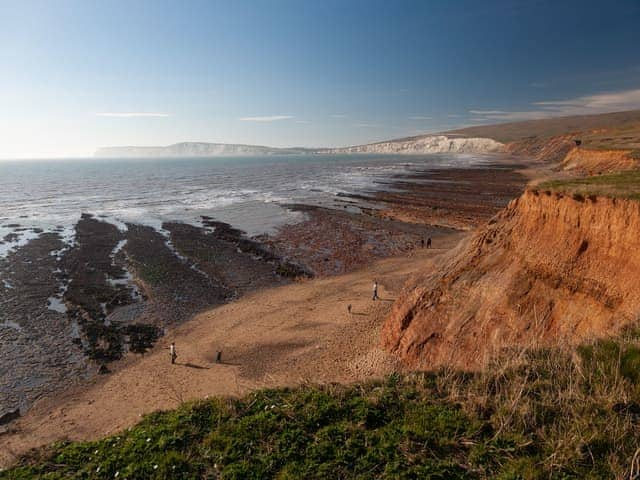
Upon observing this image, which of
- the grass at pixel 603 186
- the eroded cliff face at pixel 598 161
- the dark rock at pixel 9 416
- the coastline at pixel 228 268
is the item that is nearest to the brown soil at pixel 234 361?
the coastline at pixel 228 268

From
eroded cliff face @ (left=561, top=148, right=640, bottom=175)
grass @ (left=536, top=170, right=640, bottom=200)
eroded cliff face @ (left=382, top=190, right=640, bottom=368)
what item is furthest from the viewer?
eroded cliff face @ (left=561, top=148, right=640, bottom=175)

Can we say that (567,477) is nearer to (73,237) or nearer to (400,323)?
(400,323)

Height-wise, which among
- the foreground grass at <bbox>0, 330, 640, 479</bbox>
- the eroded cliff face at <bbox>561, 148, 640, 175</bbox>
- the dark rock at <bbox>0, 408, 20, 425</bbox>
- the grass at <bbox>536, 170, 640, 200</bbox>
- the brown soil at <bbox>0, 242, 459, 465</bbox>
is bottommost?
the dark rock at <bbox>0, 408, 20, 425</bbox>

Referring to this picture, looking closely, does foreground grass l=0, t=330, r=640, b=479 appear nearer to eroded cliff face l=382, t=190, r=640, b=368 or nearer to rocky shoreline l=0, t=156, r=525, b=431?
eroded cliff face l=382, t=190, r=640, b=368

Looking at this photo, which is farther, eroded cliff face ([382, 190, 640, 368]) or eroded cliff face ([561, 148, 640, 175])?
eroded cliff face ([561, 148, 640, 175])

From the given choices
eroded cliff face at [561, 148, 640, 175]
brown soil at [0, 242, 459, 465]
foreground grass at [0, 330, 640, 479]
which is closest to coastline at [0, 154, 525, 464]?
brown soil at [0, 242, 459, 465]

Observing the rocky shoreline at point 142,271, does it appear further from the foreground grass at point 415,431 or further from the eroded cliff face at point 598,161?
the eroded cliff face at point 598,161
